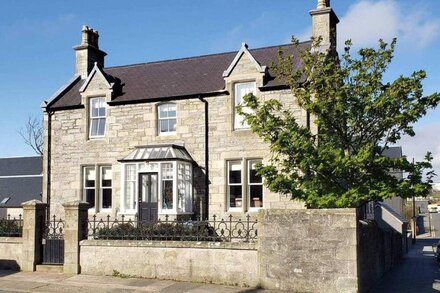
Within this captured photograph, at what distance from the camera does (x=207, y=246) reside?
1310cm

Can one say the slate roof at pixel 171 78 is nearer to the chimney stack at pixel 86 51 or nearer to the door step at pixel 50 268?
the chimney stack at pixel 86 51

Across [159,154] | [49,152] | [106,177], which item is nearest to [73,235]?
[159,154]

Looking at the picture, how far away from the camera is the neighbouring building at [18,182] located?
46925 millimetres

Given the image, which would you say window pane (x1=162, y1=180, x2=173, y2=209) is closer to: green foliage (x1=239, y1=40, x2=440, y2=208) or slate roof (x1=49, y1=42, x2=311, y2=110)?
slate roof (x1=49, y1=42, x2=311, y2=110)

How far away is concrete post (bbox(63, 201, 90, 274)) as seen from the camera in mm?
14383

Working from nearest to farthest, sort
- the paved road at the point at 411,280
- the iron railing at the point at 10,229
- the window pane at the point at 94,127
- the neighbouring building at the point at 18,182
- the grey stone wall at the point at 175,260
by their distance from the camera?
1. the grey stone wall at the point at 175,260
2. the paved road at the point at 411,280
3. the iron railing at the point at 10,229
4. the window pane at the point at 94,127
5. the neighbouring building at the point at 18,182

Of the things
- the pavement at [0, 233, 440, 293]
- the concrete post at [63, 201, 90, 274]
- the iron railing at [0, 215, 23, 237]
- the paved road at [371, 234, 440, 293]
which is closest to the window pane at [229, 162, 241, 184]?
the paved road at [371, 234, 440, 293]

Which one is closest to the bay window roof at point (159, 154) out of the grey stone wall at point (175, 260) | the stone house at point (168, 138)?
the stone house at point (168, 138)

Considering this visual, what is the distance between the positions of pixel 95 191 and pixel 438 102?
15995mm

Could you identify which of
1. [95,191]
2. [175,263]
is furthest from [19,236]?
[95,191]

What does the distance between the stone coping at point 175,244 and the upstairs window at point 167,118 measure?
9.39 metres

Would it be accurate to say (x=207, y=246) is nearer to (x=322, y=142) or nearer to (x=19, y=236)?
(x=322, y=142)

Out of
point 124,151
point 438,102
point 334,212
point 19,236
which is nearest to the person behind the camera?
point 334,212

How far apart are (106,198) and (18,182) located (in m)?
29.6
